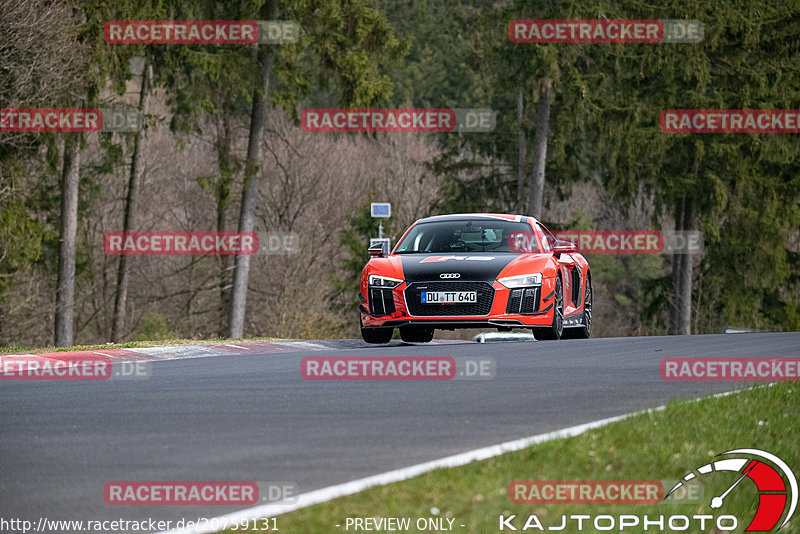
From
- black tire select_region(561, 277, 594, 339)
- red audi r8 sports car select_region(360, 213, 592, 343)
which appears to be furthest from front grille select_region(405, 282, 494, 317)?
black tire select_region(561, 277, 594, 339)

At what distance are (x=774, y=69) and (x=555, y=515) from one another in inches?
1482

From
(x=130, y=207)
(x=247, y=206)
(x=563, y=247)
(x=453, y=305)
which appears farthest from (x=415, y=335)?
(x=130, y=207)

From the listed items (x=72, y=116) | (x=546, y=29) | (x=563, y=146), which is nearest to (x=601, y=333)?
(x=563, y=146)

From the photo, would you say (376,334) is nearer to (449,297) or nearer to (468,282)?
(449,297)

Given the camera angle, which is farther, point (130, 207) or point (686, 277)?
point (686, 277)

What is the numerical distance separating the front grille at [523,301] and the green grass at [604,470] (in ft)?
19.8

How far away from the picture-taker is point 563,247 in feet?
59.9

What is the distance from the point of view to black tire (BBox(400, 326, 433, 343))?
61.5 ft

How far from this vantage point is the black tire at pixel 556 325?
17.6 m

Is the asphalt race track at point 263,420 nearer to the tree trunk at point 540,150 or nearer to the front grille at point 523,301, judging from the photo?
the front grille at point 523,301

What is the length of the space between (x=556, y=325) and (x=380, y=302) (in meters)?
2.60

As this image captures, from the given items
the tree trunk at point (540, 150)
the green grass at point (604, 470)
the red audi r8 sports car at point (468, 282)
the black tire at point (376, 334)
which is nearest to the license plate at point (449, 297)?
the red audi r8 sports car at point (468, 282)

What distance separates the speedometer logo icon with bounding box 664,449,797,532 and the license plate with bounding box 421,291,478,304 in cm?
799

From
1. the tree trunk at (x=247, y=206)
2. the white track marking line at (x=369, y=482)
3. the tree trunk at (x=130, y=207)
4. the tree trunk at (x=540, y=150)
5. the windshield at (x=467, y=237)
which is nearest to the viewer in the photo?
the white track marking line at (x=369, y=482)
